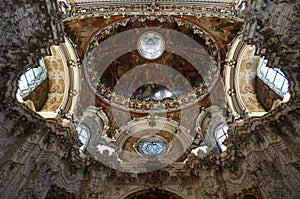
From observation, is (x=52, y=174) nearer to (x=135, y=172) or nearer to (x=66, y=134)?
(x=66, y=134)

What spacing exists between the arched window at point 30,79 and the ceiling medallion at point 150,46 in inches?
253

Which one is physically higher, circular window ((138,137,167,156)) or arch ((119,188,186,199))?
circular window ((138,137,167,156))

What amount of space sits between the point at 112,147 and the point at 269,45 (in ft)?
28.8

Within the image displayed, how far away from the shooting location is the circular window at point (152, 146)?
1524cm

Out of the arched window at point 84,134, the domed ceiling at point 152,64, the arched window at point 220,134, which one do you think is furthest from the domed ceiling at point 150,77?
the arched window at point 220,134

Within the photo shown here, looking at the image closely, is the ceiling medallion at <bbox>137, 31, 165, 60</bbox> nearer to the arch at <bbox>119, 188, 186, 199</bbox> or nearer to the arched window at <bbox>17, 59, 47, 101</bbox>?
the arched window at <bbox>17, 59, 47, 101</bbox>

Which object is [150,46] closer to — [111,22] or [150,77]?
[150,77]

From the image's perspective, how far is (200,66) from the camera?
56.9 feet

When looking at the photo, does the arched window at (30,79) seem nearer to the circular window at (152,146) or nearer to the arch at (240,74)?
the circular window at (152,146)

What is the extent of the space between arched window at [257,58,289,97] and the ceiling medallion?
6.39m

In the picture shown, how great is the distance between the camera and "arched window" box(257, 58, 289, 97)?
42.0 feet

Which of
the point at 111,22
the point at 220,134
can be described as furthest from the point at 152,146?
the point at 111,22

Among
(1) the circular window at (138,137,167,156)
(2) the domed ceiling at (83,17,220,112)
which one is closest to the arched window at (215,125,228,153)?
(2) the domed ceiling at (83,17,220,112)

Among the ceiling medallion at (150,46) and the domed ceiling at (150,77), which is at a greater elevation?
the ceiling medallion at (150,46)
